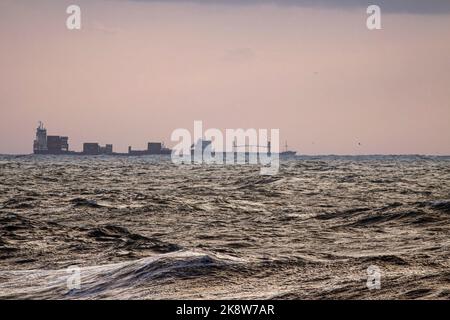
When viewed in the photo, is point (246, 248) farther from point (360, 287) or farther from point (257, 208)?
point (257, 208)

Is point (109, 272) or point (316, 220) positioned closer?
point (109, 272)

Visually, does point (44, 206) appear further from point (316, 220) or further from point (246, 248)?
point (246, 248)

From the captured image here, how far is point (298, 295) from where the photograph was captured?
33.6 ft

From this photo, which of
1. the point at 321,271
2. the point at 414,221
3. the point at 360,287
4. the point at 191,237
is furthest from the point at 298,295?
the point at 414,221

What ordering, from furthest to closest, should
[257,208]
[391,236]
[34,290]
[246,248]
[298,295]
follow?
[257,208]
[391,236]
[246,248]
[34,290]
[298,295]

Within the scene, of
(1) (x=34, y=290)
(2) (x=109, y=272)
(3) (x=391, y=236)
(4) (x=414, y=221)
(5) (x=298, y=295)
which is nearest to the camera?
(5) (x=298, y=295)

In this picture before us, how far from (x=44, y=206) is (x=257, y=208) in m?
9.39

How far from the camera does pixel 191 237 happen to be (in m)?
17.9
